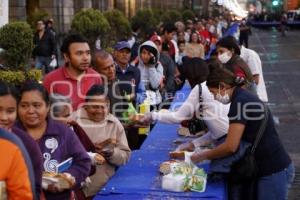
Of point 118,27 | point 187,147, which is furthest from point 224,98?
point 118,27

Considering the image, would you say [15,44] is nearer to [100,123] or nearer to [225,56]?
[225,56]

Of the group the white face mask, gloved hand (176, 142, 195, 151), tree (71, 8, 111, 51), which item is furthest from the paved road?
tree (71, 8, 111, 51)

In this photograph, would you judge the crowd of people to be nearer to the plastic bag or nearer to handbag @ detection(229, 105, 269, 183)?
handbag @ detection(229, 105, 269, 183)

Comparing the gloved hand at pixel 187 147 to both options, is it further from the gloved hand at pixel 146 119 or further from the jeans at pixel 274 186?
the jeans at pixel 274 186

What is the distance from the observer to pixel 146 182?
589 centimetres

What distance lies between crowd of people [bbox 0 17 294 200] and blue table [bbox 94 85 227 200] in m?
0.17

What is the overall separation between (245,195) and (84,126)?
61.7 inches

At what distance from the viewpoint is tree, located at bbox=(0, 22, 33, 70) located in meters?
8.52

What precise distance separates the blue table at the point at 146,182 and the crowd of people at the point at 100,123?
0.17 metres

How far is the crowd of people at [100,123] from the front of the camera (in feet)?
11.9

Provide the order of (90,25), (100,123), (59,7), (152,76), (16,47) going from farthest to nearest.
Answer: (59,7) → (90,25) → (152,76) → (16,47) → (100,123)

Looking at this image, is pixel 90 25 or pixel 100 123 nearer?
pixel 100 123

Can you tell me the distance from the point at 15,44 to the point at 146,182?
3472 millimetres

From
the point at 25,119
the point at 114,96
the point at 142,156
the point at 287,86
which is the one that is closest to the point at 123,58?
the point at 114,96
